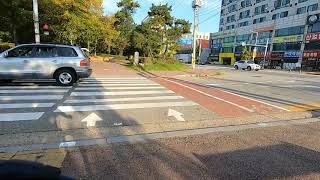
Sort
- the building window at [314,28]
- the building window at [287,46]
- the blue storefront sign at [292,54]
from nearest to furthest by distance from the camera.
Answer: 1. the building window at [314,28]
2. the blue storefront sign at [292,54]
3. the building window at [287,46]

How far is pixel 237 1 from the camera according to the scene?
282 feet

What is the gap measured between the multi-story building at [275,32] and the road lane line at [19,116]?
185 feet

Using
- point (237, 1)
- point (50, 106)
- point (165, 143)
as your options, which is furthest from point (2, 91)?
point (237, 1)

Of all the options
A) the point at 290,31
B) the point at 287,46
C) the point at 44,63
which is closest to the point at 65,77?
the point at 44,63

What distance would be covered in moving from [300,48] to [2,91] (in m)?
58.5

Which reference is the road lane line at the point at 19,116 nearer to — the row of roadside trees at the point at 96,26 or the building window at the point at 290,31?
the row of roadside trees at the point at 96,26

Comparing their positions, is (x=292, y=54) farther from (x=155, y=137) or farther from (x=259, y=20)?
(x=155, y=137)

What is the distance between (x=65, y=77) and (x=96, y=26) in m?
18.9

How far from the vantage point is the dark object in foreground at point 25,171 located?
192 centimetres

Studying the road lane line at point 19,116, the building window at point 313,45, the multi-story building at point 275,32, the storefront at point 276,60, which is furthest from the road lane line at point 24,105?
the storefront at point 276,60

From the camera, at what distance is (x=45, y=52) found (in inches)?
452

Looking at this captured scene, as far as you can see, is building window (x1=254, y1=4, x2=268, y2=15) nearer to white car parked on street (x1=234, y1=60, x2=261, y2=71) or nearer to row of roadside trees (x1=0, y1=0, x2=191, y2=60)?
white car parked on street (x1=234, y1=60, x2=261, y2=71)

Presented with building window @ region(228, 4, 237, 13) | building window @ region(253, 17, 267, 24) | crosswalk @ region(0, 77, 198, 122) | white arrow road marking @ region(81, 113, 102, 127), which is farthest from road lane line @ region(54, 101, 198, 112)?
building window @ region(228, 4, 237, 13)

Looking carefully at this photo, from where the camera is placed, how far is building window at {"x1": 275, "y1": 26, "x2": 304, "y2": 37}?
58.0 metres
